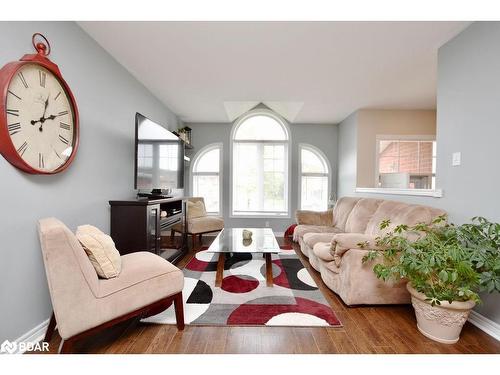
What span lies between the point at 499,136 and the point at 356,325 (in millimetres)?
1743

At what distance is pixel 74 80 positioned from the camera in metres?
1.84

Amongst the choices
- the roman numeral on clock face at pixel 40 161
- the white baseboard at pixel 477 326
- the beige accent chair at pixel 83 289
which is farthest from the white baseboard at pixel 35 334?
the roman numeral on clock face at pixel 40 161

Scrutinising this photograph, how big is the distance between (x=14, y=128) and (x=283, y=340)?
218 centimetres

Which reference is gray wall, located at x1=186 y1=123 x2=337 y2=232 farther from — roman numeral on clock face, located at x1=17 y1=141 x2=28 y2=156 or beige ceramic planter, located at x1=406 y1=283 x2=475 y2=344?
roman numeral on clock face, located at x1=17 y1=141 x2=28 y2=156

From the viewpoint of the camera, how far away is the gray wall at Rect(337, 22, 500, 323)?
1.64m

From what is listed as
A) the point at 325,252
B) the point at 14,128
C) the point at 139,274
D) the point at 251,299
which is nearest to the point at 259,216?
the point at 325,252

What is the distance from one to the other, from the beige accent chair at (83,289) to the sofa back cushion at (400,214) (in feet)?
7.26

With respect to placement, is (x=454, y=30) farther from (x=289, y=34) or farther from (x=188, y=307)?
(x=188, y=307)

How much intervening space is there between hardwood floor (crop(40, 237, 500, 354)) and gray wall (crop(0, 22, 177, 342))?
39cm

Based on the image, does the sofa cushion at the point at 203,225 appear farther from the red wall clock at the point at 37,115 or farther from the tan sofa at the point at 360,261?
the red wall clock at the point at 37,115

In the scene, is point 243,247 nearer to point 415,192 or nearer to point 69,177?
point 69,177

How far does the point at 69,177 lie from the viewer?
1802 millimetres

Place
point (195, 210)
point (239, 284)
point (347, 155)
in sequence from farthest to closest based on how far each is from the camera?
1. point (347, 155)
2. point (195, 210)
3. point (239, 284)

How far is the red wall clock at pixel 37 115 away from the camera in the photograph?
4.26ft
